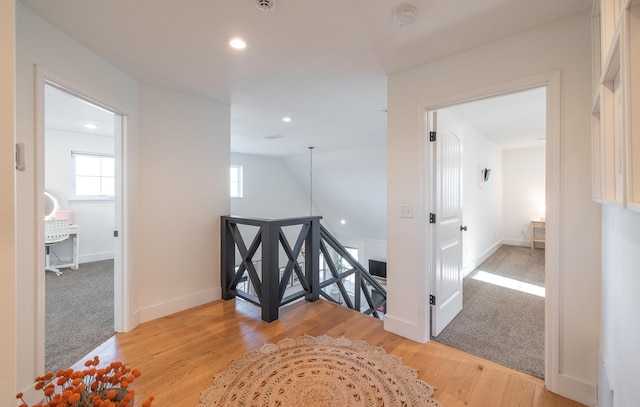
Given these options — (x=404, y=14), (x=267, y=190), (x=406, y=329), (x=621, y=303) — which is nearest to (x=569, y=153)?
(x=621, y=303)

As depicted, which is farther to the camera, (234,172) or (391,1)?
(234,172)

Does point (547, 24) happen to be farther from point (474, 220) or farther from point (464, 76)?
point (474, 220)

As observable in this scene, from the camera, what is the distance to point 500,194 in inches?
252

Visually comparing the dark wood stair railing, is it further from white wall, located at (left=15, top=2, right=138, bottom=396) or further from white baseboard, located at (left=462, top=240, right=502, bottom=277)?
white baseboard, located at (left=462, top=240, right=502, bottom=277)

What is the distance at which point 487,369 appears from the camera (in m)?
1.94

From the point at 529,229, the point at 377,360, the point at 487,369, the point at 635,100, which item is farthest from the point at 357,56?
the point at 529,229

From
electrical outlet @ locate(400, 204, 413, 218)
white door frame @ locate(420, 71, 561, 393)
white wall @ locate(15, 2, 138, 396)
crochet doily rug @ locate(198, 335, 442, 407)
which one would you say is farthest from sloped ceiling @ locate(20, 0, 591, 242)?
crochet doily rug @ locate(198, 335, 442, 407)

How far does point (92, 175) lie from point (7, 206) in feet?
18.5

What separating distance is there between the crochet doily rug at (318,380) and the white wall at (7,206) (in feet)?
3.92

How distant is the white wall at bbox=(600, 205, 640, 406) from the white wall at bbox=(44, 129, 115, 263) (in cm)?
668

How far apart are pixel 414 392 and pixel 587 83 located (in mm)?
2189

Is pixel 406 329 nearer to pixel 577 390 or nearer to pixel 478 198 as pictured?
pixel 577 390

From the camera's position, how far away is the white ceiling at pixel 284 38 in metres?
1.55

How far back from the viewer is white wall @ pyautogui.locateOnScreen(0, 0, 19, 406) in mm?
688
